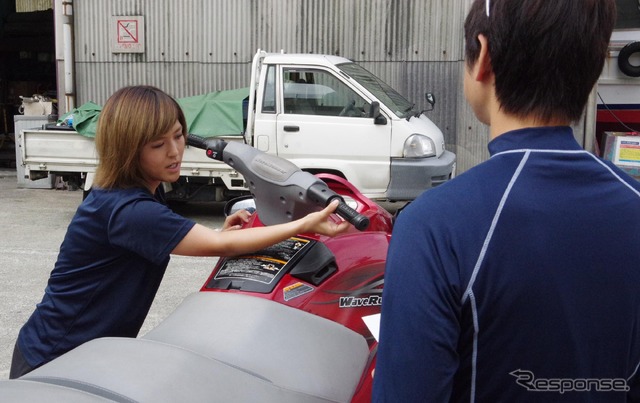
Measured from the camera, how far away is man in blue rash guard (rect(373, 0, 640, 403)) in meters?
1.20

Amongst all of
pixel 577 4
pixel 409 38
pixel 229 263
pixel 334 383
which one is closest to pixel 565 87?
pixel 577 4

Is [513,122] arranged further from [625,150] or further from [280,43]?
[280,43]

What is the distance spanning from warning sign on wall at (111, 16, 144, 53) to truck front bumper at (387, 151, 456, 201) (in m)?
6.73

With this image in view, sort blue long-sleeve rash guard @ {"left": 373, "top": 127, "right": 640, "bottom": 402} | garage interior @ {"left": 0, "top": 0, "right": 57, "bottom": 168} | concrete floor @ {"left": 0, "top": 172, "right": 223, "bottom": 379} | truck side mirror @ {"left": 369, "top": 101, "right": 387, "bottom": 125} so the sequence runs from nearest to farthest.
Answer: blue long-sleeve rash guard @ {"left": 373, "top": 127, "right": 640, "bottom": 402}, concrete floor @ {"left": 0, "top": 172, "right": 223, "bottom": 379}, truck side mirror @ {"left": 369, "top": 101, "right": 387, "bottom": 125}, garage interior @ {"left": 0, "top": 0, "right": 57, "bottom": 168}

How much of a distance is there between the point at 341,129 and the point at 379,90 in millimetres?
856

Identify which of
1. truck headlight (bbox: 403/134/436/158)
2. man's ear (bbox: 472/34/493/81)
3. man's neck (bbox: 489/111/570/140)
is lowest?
truck headlight (bbox: 403/134/436/158)

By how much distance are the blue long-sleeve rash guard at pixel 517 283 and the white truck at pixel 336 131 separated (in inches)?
305

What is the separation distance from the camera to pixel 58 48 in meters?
13.8

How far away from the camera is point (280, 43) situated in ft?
43.7

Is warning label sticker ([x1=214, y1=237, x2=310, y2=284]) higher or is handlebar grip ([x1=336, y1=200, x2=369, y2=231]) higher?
handlebar grip ([x1=336, y1=200, x2=369, y2=231])

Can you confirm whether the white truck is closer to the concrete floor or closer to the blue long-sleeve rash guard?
the concrete floor

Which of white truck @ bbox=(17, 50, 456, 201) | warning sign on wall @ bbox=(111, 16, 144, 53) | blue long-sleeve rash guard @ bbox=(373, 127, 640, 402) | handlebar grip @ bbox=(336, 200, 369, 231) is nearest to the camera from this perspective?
blue long-sleeve rash guard @ bbox=(373, 127, 640, 402)

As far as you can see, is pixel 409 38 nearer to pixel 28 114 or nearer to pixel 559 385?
pixel 28 114

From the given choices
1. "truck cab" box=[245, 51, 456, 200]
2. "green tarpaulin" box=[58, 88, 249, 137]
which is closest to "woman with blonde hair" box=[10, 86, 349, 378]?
"truck cab" box=[245, 51, 456, 200]
